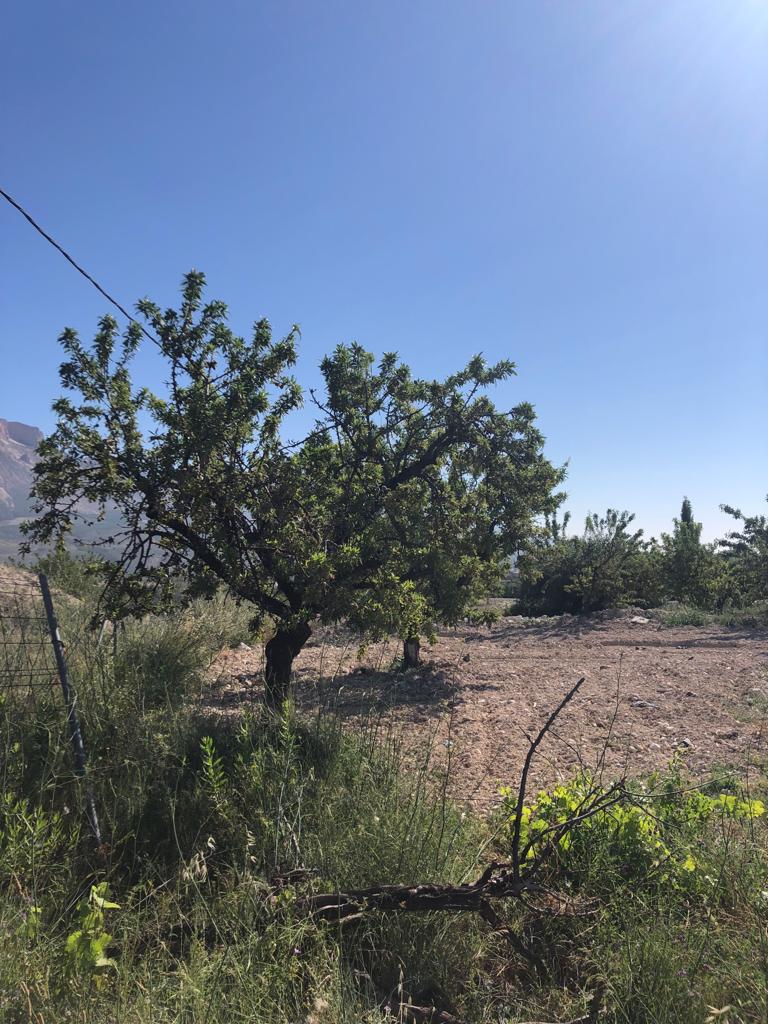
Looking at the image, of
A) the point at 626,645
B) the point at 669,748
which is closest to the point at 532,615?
the point at 626,645

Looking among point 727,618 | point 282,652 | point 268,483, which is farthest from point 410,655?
point 727,618

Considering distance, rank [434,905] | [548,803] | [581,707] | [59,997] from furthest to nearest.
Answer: [581,707], [548,803], [434,905], [59,997]

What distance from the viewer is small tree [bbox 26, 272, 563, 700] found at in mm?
5059

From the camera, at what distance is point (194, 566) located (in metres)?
5.88

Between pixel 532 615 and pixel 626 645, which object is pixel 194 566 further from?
pixel 532 615

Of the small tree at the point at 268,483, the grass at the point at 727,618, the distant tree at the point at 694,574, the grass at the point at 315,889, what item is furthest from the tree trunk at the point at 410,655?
the distant tree at the point at 694,574

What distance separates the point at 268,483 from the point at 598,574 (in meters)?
15.7

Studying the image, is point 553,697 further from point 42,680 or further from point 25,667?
point 25,667

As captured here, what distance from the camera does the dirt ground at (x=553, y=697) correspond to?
17.6ft

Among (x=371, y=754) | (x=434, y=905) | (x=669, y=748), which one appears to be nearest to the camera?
(x=434, y=905)

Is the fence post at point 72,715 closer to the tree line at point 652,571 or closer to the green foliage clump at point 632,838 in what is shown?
the green foliage clump at point 632,838

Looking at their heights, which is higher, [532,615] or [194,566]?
[194,566]

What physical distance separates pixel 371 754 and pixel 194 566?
2902 mm

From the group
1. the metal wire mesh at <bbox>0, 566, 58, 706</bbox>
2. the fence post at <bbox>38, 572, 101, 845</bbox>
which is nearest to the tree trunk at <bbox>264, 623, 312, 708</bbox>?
the metal wire mesh at <bbox>0, 566, 58, 706</bbox>
